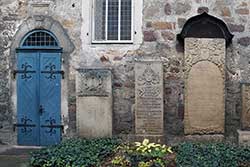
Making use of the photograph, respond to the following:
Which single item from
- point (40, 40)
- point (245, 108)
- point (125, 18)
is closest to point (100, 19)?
point (125, 18)

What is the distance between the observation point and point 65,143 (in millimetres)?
7316

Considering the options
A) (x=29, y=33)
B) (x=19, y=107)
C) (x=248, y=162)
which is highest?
(x=29, y=33)

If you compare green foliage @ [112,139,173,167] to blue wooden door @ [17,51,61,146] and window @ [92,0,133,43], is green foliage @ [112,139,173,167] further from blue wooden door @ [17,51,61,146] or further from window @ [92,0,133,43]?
window @ [92,0,133,43]

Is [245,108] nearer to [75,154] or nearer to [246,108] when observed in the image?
[246,108]

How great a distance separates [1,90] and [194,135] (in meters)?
4.18

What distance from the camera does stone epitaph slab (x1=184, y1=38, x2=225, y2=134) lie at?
7797mm

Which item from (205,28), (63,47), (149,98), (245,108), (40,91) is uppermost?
(205,28)

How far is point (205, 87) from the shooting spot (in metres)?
7.80

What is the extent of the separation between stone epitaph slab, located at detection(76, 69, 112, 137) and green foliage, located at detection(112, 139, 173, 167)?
132cm

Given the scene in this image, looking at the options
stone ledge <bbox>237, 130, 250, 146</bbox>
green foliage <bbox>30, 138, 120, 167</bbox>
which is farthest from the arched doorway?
stone ledge <bbox>237, 130, 250, 146</bbox>

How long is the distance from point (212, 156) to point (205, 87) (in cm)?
182

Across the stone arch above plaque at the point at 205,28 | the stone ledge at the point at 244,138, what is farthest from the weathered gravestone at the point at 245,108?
the stone arch above plaque at the point at 205,28

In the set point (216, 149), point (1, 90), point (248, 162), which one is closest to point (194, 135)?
point (216, 149)

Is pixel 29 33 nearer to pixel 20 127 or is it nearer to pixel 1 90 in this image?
pixel 1 90
